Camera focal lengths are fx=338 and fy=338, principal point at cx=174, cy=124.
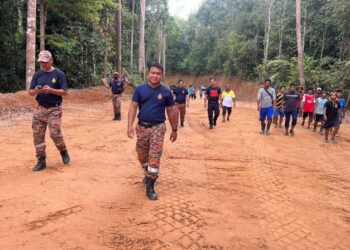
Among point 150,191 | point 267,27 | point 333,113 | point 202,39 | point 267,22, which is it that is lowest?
point 150,191

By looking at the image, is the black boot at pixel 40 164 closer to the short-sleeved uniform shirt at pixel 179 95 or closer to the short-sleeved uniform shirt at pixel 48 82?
the short-sleeved uniform shirt at pixel 48 82

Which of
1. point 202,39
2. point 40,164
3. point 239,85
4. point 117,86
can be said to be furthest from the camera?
point 202,39

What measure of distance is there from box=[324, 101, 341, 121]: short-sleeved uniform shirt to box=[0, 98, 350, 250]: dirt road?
2024mm

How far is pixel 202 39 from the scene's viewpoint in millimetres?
53031

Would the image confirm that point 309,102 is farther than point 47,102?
Yes

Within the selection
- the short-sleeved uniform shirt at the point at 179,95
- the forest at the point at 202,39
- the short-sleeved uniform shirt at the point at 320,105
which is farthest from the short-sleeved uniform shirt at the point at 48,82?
the forest at the point at 202,39

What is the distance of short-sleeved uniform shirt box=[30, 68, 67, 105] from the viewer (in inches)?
221

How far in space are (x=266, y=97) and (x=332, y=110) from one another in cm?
200

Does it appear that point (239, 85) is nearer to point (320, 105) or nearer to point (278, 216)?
point (320, 105)

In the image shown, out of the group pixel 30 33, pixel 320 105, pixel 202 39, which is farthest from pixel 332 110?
pixel 202 39

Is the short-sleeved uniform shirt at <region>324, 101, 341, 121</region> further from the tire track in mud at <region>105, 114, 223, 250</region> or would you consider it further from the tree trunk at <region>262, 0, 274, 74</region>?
the tree trunk at <region>262, 0, 274, 74</region>

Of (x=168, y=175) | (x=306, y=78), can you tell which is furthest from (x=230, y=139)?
(x=306, y=78)

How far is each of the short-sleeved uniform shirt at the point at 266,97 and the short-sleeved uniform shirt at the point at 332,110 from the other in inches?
65.3

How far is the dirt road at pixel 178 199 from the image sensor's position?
374 centimetres
